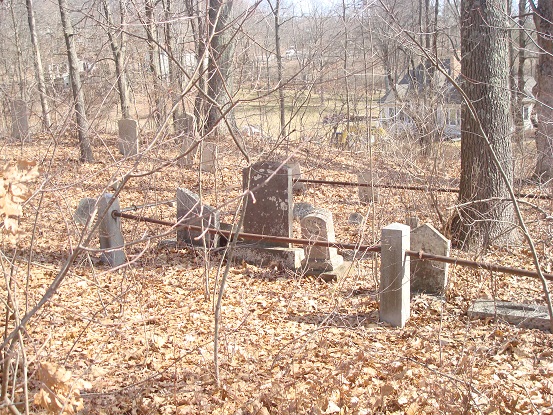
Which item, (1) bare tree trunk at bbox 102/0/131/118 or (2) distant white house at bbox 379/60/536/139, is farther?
(2) distant white house at bbox 379/60/536/139

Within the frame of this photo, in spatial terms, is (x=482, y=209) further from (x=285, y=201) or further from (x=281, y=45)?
(x=281, y=45)

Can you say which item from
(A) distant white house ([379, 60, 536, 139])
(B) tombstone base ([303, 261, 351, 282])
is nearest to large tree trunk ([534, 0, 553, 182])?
(A) distant white house ([379, 60, 536, 139])

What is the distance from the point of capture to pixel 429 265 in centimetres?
664

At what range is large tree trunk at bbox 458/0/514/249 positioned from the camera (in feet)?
25.5

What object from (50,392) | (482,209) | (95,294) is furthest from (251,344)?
(482,209)

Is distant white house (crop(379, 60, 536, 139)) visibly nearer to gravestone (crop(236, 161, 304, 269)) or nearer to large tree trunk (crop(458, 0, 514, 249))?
large tree trunk (crop(458, 0, 514, 249))

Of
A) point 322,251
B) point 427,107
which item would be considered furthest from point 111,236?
point 427,107

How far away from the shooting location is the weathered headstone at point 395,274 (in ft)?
18.5

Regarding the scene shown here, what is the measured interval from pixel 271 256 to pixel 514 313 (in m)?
3.24

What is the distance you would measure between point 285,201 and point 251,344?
288 cm

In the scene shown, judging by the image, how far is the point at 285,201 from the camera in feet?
25.5

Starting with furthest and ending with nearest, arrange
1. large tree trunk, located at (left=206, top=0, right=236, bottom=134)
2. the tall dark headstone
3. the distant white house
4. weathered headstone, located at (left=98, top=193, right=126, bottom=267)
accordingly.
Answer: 1. the distant white house
2. the tall dark headstone
3. weathered headstone, located at (left=98, top=193, right=126, bottom=267)
4. large tree trunk, located at (left=206, top=0, right=236, bottom=134)

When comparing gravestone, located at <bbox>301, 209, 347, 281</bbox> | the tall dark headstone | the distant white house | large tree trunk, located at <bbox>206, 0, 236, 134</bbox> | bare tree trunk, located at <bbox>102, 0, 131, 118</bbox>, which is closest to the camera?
large tree trunk, located at <bbox>206, 0, 236, 134</bbox>

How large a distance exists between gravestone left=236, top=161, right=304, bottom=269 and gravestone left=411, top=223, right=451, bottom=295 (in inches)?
65.4
